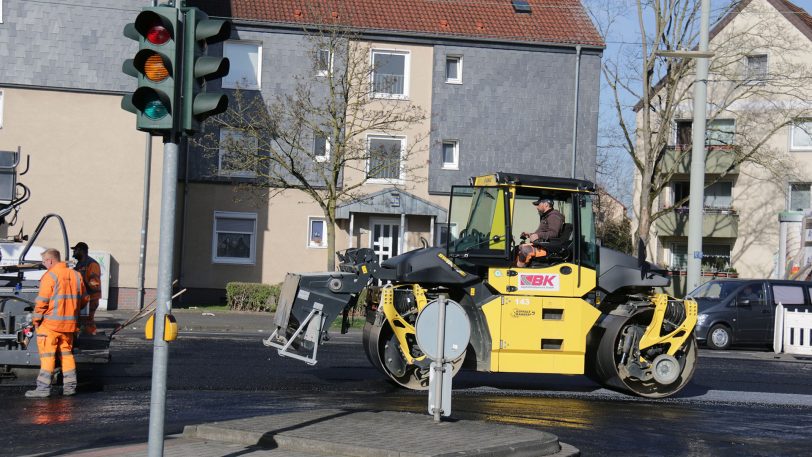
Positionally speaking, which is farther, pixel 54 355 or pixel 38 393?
pixel 54 355

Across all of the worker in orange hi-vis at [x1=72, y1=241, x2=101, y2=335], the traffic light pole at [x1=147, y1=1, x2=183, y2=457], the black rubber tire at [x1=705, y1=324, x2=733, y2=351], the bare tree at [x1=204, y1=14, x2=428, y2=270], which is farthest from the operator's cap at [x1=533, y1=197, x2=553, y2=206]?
the bare tree at [x1=204, y1=14, x2=428, y2=270]

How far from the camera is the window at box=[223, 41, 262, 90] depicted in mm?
35938

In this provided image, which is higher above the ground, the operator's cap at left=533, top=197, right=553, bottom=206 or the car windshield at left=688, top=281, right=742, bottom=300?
the operator's cap at left=533, top=197, right=553, bottom=206

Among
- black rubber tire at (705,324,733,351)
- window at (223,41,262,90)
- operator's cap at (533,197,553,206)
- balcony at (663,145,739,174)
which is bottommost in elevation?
black rubber tire at (705,324,733,351)

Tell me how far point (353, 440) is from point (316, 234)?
27.7 m

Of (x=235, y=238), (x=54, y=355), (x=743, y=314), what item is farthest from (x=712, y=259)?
(x=54, y=355)

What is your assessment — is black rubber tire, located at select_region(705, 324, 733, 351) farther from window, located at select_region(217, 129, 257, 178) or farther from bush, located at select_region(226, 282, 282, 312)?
window, located at select_region(217, 129, 257, 178)

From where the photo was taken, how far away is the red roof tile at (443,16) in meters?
36.4

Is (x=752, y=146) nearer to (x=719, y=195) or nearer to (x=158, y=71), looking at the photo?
(x=719, y=195)

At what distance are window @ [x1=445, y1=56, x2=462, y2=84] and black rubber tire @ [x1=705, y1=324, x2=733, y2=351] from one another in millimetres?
14973

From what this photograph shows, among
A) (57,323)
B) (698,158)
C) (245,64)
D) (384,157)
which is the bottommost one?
(57,323)

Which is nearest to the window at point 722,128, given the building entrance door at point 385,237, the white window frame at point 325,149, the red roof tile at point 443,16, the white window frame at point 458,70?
the red roof tile at point 443,16

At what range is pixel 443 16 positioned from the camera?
37.9m

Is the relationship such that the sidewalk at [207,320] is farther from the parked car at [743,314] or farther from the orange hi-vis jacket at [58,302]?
the orange hi-vis jacket at [58,302]
